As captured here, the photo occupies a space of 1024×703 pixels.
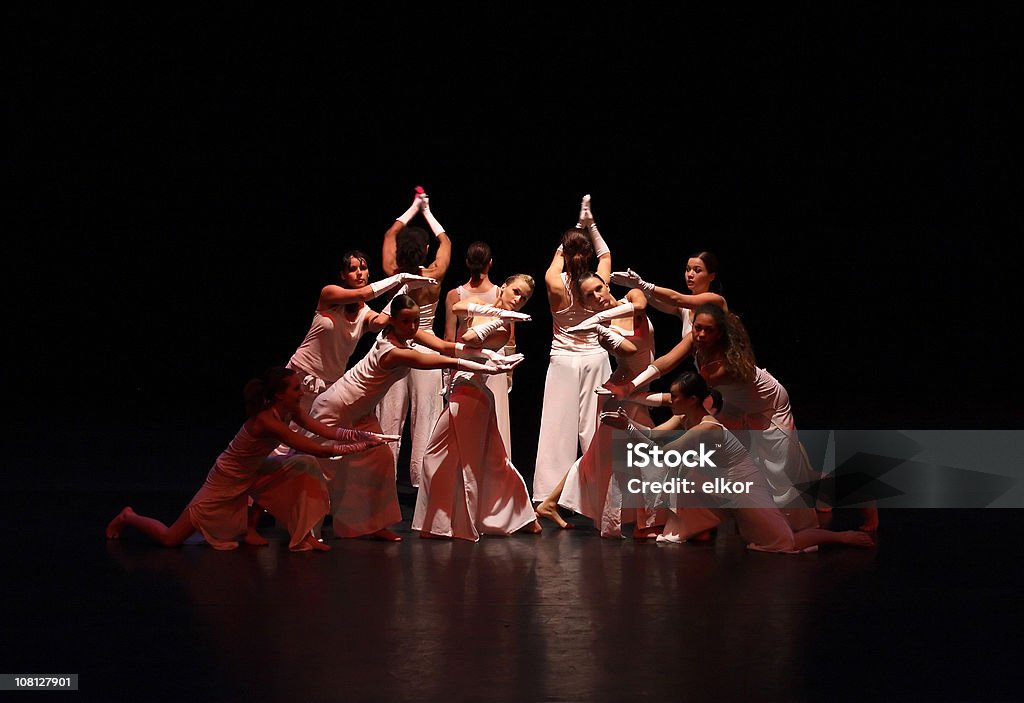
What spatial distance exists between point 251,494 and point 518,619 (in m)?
1.55

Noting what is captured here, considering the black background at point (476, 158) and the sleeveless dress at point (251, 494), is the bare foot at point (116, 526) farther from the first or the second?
the black background at point (476, 158)

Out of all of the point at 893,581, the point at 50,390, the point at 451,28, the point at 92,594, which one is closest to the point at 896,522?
the point at 893,581

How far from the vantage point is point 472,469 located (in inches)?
202

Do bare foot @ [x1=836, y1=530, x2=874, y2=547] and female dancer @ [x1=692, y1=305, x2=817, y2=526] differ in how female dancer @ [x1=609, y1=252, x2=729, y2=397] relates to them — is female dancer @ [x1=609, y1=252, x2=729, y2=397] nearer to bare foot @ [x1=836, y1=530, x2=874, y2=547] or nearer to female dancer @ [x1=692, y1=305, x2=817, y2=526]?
female dancer @ [x1=692, y1=305, x2=817, y2=526]

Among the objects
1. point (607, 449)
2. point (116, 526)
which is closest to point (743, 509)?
point (607, 449)

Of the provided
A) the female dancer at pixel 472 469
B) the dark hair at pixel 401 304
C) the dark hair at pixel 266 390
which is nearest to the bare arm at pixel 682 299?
the female dancer at pixel 472 469

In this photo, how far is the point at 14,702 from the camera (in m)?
3.09

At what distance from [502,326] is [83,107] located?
4659 millimetres

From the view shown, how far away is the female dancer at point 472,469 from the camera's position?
512cm

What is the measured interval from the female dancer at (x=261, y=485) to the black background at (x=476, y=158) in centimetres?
284

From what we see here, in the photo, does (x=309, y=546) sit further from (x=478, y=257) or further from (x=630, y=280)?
(x=630, y=280)

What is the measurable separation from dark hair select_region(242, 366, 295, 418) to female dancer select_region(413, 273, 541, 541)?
715 mm

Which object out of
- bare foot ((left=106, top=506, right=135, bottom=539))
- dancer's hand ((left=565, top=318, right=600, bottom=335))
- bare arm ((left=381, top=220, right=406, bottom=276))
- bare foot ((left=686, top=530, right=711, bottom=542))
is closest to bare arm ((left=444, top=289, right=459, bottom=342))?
bare arm ((left=381, top=220, right=406, bottom=276))

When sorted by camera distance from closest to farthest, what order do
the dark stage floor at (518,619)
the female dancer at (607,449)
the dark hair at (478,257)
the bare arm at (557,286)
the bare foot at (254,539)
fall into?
the dark stage floor at (518,619), the bare foot at (254,539), the female dancer at (607,449), the bare arm at (557,286), the dark hair at (478,257)
